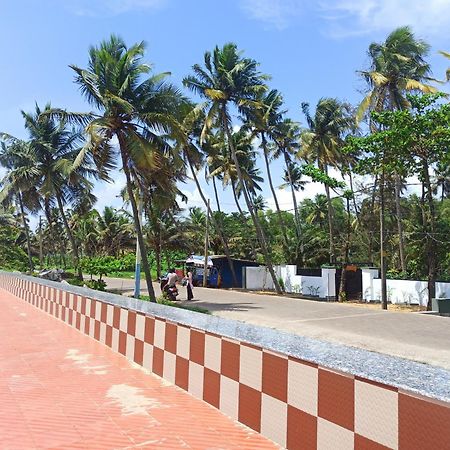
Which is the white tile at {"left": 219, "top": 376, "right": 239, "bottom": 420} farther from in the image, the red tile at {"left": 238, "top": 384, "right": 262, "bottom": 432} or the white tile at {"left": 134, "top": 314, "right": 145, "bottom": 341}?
the white tile at {"left": 134, "top": 314, "right": 145, "bottom": 341}

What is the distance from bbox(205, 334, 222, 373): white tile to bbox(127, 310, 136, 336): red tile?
201 centimetres

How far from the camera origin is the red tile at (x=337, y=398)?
250cm

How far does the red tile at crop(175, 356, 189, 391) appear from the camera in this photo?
14.6 ft

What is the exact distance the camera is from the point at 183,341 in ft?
14.8

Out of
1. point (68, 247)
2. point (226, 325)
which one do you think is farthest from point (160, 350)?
point (68, 247)

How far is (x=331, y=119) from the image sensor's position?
31172 millimetres

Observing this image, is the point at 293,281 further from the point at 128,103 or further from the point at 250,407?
the point at 250,407

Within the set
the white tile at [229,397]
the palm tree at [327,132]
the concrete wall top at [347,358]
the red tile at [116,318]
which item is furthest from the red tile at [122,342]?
the palm tree at [327,132]

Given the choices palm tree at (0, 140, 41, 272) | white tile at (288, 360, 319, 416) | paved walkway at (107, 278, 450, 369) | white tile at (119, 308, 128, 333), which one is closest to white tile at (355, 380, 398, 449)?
white tile at (288, 360, 319, 416)

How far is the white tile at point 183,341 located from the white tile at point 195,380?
0.15 meters

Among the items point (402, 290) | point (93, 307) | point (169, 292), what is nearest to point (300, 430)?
point (93, 307)

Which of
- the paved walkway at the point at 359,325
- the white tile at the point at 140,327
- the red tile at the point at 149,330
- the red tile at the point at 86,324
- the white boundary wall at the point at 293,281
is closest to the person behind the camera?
the red tile at the point at 149,330

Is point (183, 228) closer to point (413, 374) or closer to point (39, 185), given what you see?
point (39, 185)

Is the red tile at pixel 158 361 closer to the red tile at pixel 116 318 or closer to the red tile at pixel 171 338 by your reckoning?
the red tile at pixel 171 338
